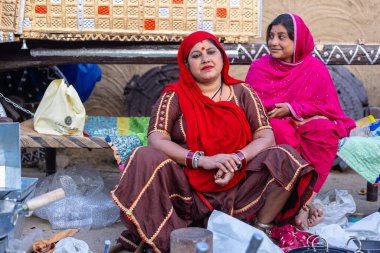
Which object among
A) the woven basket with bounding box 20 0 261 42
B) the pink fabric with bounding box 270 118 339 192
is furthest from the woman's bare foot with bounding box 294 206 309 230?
the woven basket with bounding box 20 0 261 42

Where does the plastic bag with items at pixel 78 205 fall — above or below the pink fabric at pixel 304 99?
below

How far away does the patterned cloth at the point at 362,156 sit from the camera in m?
4.52

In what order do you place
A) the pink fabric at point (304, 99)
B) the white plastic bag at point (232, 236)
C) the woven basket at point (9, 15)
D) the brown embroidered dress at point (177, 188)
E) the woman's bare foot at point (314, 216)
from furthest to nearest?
the woven basket at point (9, 15)
the pink fabric at point (304, 99)
the woman's bare foot at point (314, 216)
the brown embroidered dress at point (177, 188)
the white plastic bag at point (232, 236)

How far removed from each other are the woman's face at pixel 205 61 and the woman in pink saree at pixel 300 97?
2.00 feet

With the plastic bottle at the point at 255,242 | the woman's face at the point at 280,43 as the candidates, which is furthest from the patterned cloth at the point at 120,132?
the plastic bottle at the point at 255,242

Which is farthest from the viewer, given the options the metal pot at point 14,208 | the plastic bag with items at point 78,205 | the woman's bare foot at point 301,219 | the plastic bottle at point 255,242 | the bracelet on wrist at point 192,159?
the plastic bag with items at point 78,205

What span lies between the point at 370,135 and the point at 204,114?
5.35ft

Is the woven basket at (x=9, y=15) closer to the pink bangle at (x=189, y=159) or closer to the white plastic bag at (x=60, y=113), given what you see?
the white plastic bag at (x=60, y=113)

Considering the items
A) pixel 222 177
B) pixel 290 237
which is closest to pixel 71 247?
pixel 222 177

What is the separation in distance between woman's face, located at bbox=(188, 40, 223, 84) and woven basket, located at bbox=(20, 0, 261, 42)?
3.43 feet

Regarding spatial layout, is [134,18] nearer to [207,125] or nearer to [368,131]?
[207,125]

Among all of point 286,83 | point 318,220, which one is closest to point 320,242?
point 318,220

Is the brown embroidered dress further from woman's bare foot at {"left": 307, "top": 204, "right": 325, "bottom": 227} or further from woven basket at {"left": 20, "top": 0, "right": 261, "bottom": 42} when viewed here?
woven basket at {"left": 20, "top": 0, "right": 261, "bottom": 42}

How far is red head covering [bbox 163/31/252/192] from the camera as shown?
382 centimetres
